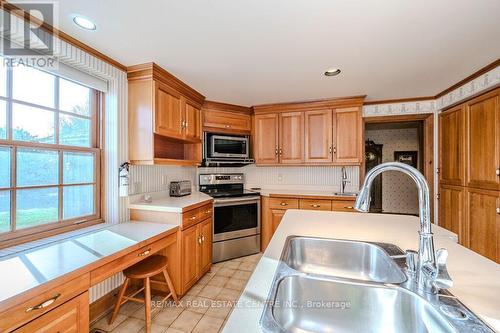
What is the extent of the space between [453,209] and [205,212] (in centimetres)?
296

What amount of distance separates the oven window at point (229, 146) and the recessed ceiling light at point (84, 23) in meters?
1.77

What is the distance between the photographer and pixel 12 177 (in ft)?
4.67

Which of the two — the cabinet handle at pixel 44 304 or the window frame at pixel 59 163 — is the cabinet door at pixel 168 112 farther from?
the cabinet handle at pixel 44 304

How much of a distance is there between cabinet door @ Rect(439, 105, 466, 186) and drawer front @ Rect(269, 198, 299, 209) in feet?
6.15

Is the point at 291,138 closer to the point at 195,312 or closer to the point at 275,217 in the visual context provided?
the point at 275,217

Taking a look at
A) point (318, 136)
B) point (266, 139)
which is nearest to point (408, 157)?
point (318, 136)

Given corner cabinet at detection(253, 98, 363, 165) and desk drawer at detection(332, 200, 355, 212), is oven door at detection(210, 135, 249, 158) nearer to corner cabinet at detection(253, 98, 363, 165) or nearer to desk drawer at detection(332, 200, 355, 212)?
corner cabinet at detection(253, 98, 363, 165)

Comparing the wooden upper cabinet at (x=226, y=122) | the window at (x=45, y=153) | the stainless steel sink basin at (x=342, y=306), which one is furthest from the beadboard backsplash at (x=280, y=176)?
the stainless steel sink basin at (x=342, y=306)

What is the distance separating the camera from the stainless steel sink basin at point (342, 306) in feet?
2.30

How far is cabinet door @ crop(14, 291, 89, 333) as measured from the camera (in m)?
0.96

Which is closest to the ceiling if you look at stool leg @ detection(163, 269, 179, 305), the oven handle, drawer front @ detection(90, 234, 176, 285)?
the oven handle

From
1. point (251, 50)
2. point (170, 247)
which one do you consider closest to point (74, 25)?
point (251, 50)

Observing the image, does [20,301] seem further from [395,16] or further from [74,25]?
[395,16]

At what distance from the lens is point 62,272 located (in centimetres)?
107
